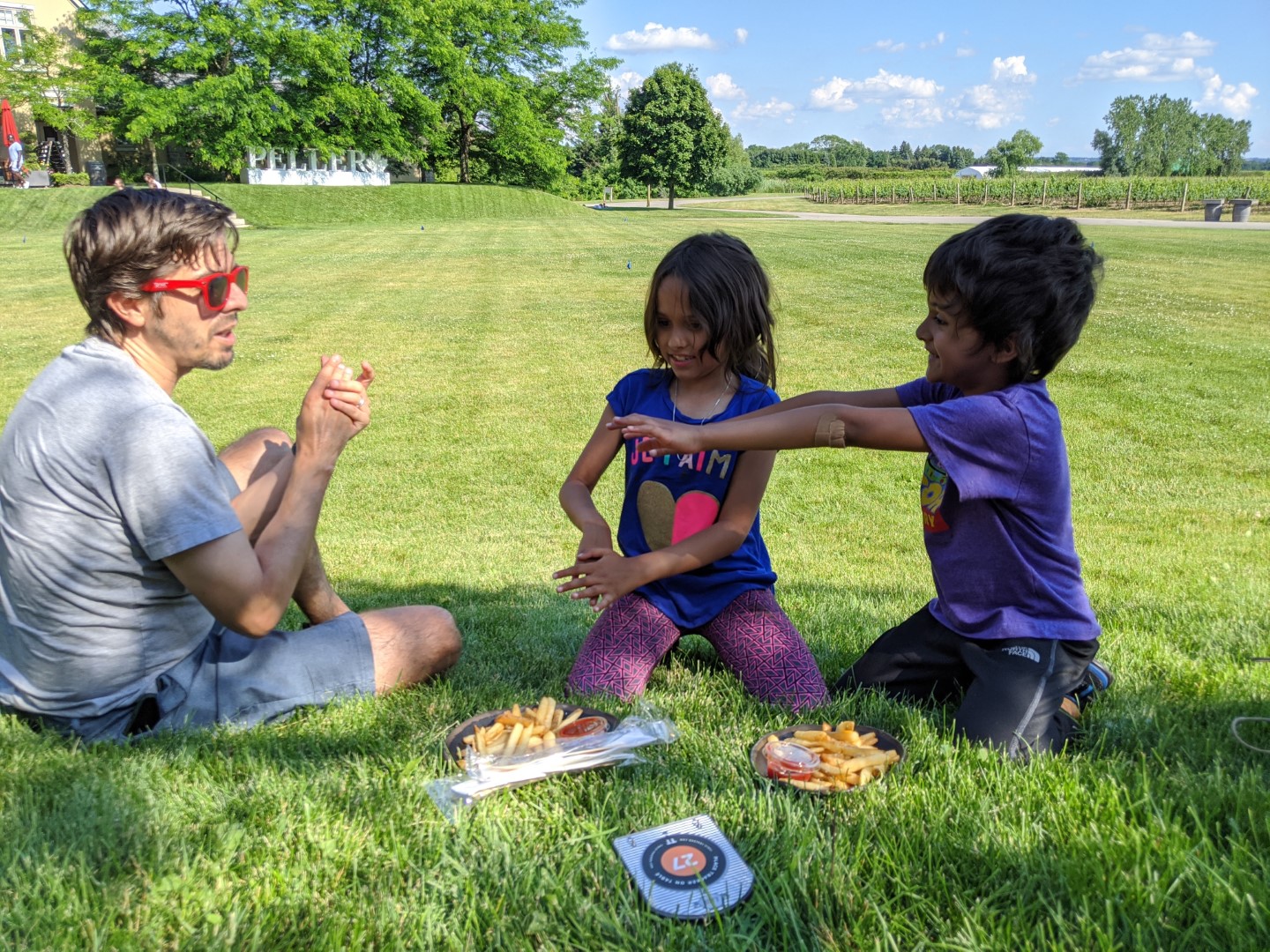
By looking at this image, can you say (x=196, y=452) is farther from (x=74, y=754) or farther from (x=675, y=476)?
(x=675, y=476)

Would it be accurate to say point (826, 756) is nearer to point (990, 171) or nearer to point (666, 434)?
point (666, 434)

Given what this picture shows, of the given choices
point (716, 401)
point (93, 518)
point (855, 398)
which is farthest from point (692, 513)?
point (93, 518)

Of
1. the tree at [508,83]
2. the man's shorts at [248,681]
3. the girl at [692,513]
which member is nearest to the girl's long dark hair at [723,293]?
the girl at [692,513]

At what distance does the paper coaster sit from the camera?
191 cm

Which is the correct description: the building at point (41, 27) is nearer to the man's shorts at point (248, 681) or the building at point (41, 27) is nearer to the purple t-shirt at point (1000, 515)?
the man's shorts at point (248, 681)

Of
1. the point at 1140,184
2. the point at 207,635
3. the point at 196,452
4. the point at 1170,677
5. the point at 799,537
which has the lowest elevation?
the point at 799,537

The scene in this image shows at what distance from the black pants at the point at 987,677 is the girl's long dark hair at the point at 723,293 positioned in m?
1.14

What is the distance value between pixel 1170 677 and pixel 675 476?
1.80 m

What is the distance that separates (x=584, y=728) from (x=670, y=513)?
3.30 ft

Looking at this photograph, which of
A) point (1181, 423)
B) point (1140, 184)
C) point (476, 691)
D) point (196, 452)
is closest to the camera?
point (196, 452)

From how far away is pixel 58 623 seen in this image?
2.46 metres

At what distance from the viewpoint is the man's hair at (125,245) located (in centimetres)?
244

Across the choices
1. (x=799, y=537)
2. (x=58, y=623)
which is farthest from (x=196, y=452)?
(x=799, y=537)

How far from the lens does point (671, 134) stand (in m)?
63.5
